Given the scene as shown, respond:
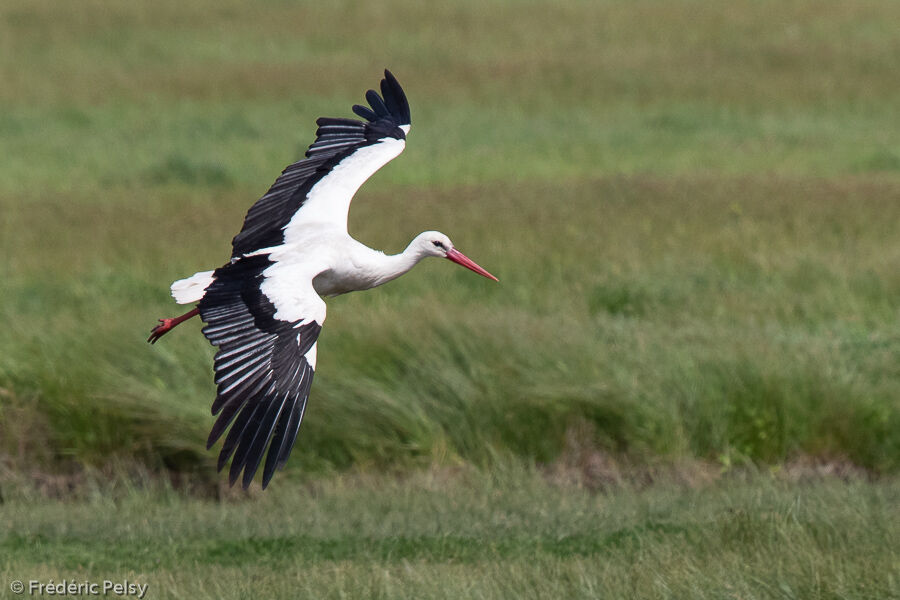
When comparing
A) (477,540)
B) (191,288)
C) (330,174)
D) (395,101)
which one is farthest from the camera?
(395,101)

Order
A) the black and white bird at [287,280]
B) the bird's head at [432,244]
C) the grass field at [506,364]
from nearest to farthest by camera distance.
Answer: the black and white bird at [287,280], the grass field at [506,364], the bird's head at [432,244]

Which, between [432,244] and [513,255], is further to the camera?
[513,255]

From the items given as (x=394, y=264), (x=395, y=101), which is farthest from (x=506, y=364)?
(x=394, y=264)

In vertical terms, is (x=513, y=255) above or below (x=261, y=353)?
below

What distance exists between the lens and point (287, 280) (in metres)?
6.78

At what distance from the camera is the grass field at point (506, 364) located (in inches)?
285

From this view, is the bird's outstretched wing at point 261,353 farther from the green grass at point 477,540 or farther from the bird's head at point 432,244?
the bird's head at point 432,244

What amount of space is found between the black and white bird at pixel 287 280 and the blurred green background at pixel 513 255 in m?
2.06

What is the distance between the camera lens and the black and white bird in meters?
5.91

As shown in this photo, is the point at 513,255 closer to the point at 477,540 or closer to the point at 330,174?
the point at 330,174

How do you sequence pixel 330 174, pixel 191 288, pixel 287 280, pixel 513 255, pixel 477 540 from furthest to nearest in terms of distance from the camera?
1. pixel 513 255
2. pixel 330 174
3. pixel 477 540
4. pixel 191 288
5. pixel 287 280

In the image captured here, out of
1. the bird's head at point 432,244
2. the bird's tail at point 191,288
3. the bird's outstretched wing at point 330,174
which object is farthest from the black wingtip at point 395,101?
the bird's tail at point 191,288

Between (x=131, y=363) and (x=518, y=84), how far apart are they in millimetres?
18524

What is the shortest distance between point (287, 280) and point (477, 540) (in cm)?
175
